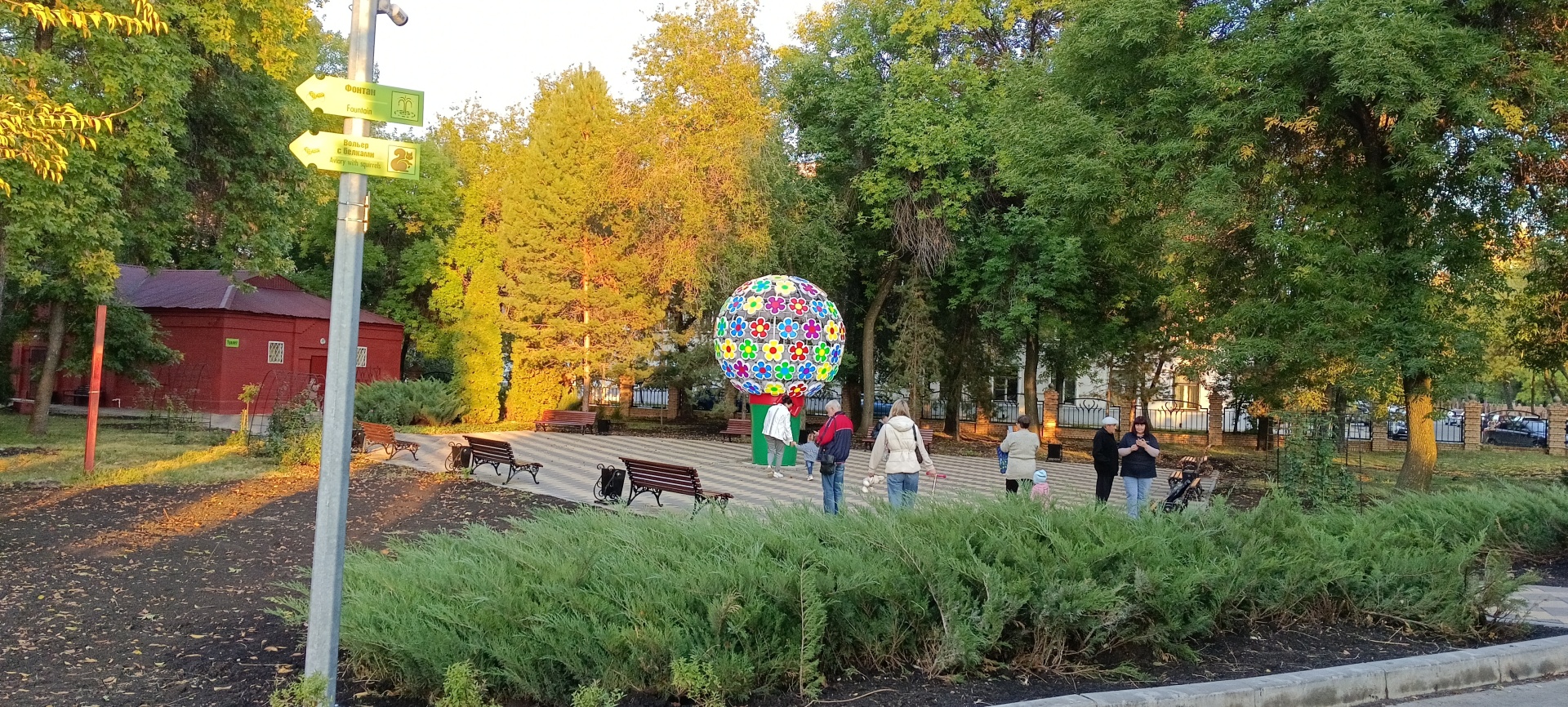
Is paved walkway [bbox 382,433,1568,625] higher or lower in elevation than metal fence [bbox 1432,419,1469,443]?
lower

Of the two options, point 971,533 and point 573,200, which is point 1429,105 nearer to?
point 971,533

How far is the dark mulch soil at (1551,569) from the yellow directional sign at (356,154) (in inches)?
428

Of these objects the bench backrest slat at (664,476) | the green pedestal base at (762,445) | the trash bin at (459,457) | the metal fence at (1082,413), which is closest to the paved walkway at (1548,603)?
the bench backrest slat at (664,476)

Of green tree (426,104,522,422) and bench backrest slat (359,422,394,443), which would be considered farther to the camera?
green tree (426,104,522,422)

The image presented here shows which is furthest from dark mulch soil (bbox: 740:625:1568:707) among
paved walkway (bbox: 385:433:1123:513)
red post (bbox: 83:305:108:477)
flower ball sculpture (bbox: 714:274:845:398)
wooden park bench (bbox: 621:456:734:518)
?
flower ball sculpture (bbox: 714:274:845:398)

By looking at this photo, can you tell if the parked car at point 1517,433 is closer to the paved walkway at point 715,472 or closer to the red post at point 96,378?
the paved walkway at point 715,472

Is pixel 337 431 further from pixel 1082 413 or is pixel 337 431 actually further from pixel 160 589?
pixel 1082 413

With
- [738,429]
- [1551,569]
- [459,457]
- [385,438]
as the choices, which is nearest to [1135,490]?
[1551,569]

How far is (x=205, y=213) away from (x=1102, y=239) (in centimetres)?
1895

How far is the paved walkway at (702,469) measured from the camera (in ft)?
53.8

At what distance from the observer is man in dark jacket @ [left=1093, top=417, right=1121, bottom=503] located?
12445 millimetres

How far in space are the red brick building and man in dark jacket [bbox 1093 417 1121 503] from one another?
27228 mm

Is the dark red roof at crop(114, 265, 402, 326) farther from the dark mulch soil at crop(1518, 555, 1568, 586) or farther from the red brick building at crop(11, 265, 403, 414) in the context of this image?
the dark mulch soil at crop(1518, 555, 1568, 586)

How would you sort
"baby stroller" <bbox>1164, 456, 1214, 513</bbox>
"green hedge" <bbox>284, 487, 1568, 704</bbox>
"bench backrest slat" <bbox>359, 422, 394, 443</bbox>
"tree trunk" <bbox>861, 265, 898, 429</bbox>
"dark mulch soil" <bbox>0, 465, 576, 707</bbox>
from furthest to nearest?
"tree trunk" <bbox>861, 265, 898, 429</bbox>
"bench backrest slat" <bbox>359, 422, 394, 443</bbox>
"baby stroller" <bbox>1164, 456, 1214, 513</bbox>
"dark mulch soil" <bbox>0, 465, 576, 707</bbox>
"green hedge" <bbox>284, 487, 1568, 704</bbox>
